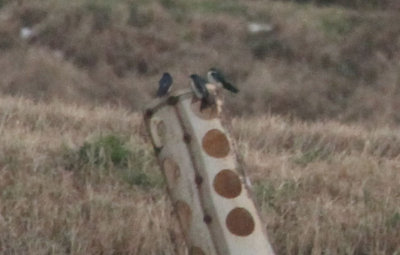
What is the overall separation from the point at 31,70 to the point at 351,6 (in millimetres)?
9618

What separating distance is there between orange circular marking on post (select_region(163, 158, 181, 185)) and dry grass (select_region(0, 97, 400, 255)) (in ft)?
2.28

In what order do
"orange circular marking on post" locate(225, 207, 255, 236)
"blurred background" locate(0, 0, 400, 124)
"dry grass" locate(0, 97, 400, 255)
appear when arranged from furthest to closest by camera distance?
1. "blurred background" locate(0, 0, 400, 124)
2. "dry grass" locate(0, 97, 400, 255)
3. "orange circular marking on post" locate(225, 207, 255, 236)

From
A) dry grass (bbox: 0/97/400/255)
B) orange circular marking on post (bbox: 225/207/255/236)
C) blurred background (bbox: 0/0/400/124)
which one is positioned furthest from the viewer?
blurred background (bbox: 0/0/400/124)

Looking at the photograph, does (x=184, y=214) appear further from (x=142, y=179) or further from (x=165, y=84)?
(x=142, y=179)

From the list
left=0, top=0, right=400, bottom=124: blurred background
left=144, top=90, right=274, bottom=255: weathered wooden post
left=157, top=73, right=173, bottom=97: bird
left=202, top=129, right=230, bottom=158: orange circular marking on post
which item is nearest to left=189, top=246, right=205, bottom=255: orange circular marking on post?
left=144, top=90, right=274, bottom=255: weathered wooden post

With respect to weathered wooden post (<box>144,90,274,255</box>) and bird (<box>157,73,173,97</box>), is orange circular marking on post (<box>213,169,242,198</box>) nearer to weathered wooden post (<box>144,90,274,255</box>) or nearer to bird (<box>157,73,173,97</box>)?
weathered wooden post (<box>144,90,274,255</box>)

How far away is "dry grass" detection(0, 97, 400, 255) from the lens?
404 centimetres

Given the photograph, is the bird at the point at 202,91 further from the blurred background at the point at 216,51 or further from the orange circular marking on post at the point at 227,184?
the blurred background at the point at 216,51

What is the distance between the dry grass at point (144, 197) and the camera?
13.3 feet

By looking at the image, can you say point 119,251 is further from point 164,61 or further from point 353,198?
point 164,61

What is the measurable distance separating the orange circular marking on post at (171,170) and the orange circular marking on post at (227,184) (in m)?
0.15

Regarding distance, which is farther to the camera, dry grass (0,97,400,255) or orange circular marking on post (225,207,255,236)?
dry grass (0,97,400,255)

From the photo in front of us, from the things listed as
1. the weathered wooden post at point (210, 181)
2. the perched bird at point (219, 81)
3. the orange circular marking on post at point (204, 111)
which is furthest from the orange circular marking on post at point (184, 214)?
the perched bird at point (219, 81)

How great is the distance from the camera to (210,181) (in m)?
3.26
